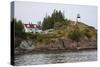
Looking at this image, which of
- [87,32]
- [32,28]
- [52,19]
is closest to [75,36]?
[87,32]

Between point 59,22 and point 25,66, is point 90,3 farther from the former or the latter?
point 25,66

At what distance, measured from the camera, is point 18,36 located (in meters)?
2.22

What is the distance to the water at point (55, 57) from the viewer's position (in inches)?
88.3

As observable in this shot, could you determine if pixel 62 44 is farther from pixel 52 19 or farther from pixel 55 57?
pixel 52 19

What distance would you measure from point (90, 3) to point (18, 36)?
38.4 inches

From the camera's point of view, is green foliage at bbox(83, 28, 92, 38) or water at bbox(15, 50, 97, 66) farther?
green foliage at bbox(83, 28, 92, 38)

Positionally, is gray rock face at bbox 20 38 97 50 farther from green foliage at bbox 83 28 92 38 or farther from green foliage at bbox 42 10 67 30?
green foliage at bbox 42 10 67 30

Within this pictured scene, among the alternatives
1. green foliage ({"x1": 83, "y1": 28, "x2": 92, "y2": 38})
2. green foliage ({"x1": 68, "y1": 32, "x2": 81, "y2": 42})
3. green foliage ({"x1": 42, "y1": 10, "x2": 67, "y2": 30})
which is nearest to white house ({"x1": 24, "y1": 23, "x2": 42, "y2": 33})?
green foliage ({"x1": 42, "y1": 10, "x2": 67, "y2": 30})

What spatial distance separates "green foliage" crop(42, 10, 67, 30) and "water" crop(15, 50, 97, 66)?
0.99 ft

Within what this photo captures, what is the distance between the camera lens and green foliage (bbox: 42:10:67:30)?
92.7 inches

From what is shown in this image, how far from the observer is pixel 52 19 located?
2393mm

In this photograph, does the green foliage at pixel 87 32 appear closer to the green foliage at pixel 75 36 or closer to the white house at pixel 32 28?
the green foliage at pixel 75 36

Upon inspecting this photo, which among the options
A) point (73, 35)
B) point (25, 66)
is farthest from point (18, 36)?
point (73, 35)

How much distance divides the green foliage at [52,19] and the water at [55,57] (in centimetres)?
30
